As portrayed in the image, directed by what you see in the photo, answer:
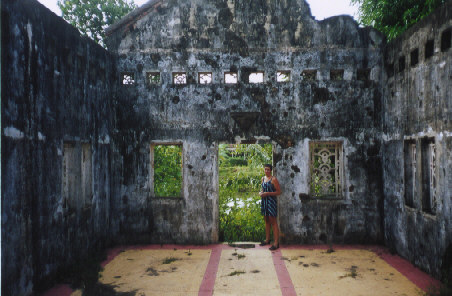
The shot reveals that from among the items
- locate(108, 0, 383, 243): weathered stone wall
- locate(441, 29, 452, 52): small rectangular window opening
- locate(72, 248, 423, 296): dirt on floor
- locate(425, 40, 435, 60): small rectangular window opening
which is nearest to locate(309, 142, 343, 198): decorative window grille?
locate(108, 0, 383, 243): weathered stone wall

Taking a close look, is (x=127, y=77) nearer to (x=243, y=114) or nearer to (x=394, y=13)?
(x=243, y=114)

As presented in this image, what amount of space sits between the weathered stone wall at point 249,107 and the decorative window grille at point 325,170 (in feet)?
0.56

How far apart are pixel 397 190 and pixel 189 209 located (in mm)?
4147

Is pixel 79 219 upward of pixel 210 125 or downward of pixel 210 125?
downward

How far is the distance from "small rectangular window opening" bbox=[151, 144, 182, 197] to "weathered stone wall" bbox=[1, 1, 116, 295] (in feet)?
3.66

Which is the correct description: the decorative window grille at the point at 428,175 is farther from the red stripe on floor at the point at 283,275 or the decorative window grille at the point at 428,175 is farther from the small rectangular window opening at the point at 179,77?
the small rectangular window opening at the point at 179,77

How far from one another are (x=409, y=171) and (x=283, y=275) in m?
2.98

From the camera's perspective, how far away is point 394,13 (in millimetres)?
8984

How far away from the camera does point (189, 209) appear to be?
6691 millimetres

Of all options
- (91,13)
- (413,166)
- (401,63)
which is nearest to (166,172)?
(413,166)

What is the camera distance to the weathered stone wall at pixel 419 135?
14.9ft

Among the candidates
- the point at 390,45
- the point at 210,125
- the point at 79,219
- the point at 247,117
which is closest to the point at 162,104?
the point at 210,125

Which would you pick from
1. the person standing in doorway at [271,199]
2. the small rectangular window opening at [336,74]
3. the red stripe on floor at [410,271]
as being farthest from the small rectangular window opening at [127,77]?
the red stripe on floor at [410,271]

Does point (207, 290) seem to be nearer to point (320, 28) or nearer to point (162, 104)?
point (162, 104)
